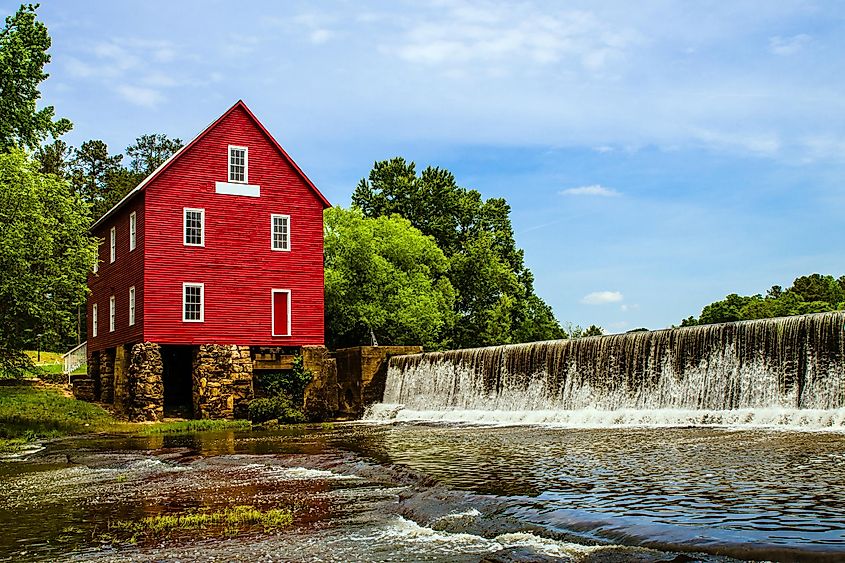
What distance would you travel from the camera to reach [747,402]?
20672mm

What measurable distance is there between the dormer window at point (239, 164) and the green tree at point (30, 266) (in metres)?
8.07

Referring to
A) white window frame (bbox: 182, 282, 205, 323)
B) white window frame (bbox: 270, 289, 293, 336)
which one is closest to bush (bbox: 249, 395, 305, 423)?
white window frame (bbox: 270, 289, 293, 336)

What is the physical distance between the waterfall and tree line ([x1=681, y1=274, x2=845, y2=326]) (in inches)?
1030

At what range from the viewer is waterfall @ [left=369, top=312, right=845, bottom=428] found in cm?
1956

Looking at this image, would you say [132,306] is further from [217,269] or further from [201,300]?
[217,269]

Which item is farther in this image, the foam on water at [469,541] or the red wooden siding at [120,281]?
the red wooden siding at [120,281]

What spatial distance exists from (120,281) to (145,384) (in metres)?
6.72

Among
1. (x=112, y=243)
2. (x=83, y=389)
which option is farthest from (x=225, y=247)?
(x=83, y=389)

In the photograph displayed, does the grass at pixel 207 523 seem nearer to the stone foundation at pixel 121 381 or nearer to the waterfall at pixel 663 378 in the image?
the waterfall at pixel 663 378

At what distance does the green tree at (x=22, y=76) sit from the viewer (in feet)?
92.3

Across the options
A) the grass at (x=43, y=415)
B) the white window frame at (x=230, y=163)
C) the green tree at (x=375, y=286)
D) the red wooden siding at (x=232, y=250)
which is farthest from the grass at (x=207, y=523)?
the green tree at (x=375, y=286)

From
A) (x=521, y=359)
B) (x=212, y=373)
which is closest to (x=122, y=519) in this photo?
(x=521, y=359)

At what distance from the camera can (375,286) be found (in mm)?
48500

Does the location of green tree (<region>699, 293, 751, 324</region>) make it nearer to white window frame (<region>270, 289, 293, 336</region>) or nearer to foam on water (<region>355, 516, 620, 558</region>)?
white window frame (<region>270, 289, 293, 336</region>)
